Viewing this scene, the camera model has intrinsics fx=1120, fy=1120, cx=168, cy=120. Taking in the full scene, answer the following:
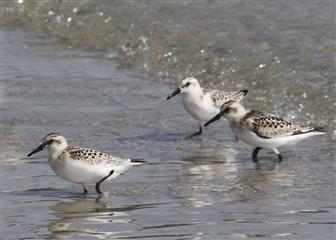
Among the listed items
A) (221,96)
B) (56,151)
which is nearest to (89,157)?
(56,151)

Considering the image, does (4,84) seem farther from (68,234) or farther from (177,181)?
(68,234)

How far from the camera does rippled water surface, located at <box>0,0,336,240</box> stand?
9.27 meters

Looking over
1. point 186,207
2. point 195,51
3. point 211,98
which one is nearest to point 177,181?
point 186,207

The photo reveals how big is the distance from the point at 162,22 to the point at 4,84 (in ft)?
14.8

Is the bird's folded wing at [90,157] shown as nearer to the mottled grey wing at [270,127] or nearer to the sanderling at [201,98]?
the mottled grey wing at [270,127]

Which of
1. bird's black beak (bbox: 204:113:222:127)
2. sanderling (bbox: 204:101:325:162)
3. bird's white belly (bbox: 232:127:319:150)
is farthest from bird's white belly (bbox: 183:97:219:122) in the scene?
bird's white belly (bbox: 232:127:319:150)

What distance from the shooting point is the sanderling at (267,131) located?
11.8m

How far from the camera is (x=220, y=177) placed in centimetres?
→ 1092

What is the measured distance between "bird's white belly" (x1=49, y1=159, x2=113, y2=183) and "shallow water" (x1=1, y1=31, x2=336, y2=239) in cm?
16

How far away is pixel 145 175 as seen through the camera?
11.0 meters

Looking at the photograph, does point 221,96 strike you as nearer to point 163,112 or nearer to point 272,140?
point 163,112

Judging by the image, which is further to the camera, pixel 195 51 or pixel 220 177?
pixel 195 51

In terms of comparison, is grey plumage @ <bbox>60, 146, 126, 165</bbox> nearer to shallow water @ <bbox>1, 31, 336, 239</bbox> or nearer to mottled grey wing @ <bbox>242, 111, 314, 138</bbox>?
shallow water @ <bbox>1, 31, 336, 239</bbox>

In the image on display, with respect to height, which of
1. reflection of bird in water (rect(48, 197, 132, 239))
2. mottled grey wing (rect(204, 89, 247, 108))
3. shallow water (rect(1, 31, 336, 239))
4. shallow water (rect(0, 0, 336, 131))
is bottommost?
reflection of bird in water (rect(48, 197, 132, 239))
